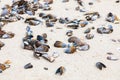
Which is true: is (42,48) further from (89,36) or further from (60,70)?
(89,36)

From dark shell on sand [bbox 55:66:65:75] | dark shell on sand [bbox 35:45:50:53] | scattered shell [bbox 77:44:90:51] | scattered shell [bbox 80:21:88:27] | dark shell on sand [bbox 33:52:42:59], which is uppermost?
scattered shell [bbox 80:21:88:27]

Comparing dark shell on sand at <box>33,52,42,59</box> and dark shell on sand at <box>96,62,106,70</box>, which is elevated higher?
dark shell on sand at <box>33,52,42,59</box>

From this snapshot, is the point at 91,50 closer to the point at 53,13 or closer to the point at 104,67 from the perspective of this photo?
the point at 104,67

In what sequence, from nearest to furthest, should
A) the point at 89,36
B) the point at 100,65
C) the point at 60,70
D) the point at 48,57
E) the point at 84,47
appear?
the point at 60,70 < the point at 100,65 < the point at 48,57 < the point at 84,47 < the point at 89,36

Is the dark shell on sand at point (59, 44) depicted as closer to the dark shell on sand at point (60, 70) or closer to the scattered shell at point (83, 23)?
the dark shell on sand at point (60, 70)

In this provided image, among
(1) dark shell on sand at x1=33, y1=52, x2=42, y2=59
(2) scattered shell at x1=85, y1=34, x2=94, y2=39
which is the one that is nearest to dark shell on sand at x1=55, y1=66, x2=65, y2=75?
(1) dark shell on sand at x1=33, y1=52, x2=42, y2=59

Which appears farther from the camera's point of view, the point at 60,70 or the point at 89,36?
the point at 89,36

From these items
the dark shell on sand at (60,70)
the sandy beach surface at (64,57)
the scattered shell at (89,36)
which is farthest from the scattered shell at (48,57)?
the scattered shell at (89,36)

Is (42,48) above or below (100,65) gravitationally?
above

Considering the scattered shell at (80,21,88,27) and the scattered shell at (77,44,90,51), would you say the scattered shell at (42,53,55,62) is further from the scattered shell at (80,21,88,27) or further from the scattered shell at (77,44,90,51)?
the scattered shell at (80,21,88,27)

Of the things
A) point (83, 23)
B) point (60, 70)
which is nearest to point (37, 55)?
point (60, 70)

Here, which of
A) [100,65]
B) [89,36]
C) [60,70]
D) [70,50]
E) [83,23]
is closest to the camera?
[60,70]
